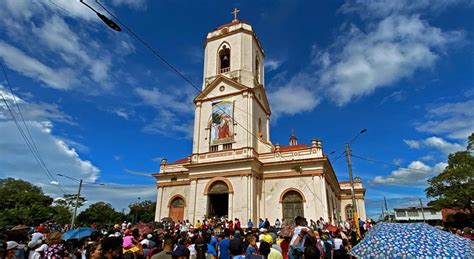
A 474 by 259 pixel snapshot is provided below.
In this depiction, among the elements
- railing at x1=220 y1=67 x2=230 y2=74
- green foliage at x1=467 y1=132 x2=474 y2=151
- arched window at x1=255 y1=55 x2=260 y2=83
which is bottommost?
green foliage at x1=467 y1=132 x2=474 y2=151

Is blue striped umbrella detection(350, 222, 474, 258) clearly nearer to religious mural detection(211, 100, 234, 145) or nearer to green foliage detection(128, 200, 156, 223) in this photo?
religious mural detection(211, 100, 234, 145)

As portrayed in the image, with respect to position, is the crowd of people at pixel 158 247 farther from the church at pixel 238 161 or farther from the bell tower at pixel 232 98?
the bell tower at pixel 232 98

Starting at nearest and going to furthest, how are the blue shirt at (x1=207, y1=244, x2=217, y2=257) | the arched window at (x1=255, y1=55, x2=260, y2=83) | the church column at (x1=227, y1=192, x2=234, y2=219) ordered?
1. the blue shirt at (x1=207, y1=244, x2=217, y2=257)
2. the church column at (x1=227, y1=192, x2=234, y2=219)
3. the arched window at (x1=255, y1=55, x2=260, y2=83)

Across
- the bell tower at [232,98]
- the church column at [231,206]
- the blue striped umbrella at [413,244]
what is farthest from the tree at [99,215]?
the blue striped umbrella at [413,244]

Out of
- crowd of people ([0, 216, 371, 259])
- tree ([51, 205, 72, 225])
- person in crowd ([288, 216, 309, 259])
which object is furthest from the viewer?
tree ([51, 205, 72, 225])

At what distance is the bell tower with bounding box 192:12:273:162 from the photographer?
87.2 ft

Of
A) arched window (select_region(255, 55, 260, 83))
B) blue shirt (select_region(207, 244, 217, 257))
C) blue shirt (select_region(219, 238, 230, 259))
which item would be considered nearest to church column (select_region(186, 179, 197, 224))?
arched window (select_region(255, 55, 260, 83))

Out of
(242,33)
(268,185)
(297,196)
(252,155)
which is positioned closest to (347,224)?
(297,196)

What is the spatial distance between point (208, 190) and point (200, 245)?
1715cm

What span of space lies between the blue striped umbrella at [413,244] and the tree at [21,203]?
146ft

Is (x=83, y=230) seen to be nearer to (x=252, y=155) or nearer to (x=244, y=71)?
(x=252, y=155)

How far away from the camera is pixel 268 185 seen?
84.1 feet

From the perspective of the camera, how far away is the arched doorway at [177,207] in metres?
28.2

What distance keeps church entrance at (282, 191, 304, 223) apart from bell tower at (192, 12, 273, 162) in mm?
5180
